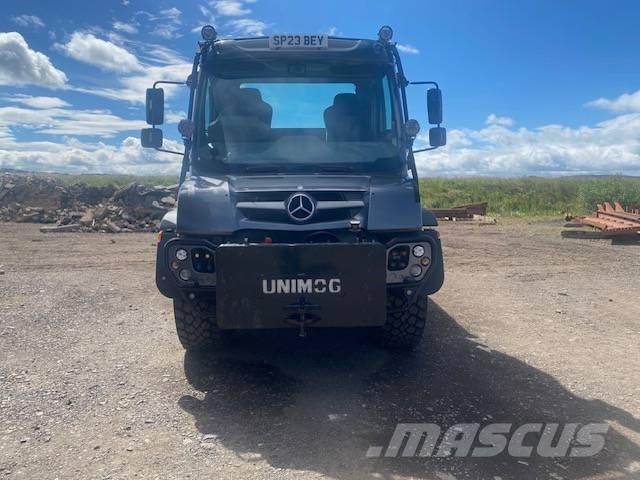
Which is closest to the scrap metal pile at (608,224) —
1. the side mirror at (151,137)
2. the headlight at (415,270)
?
the headlight at (415,270)

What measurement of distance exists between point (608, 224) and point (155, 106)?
13626mm

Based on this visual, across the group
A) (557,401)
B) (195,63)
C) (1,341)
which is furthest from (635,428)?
Result: (1,341)

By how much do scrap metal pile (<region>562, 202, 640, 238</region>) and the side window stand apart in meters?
10.7

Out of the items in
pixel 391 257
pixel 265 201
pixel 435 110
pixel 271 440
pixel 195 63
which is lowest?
pixel 271 440

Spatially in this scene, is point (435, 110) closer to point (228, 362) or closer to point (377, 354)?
point (377, 354)

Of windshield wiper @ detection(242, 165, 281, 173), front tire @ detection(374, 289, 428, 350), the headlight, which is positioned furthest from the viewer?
front tire @ detection(374, 289, 428, 350)

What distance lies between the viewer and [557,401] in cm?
435

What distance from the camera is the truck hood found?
169 inches

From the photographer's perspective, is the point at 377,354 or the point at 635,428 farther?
the point at 377,354

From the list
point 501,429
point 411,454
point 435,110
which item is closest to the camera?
point 411,454

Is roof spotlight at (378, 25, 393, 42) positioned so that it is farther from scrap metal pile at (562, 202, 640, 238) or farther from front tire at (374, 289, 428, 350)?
scrap metal pile at (562, 202, 640, 238)

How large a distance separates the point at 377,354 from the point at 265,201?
188 centimetres

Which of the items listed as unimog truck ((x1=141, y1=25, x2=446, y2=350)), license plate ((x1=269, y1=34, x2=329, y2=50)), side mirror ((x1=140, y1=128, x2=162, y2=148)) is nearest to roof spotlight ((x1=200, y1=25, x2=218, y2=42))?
unimog truck ((x1=141, y1=25, x2=446, y2=350))

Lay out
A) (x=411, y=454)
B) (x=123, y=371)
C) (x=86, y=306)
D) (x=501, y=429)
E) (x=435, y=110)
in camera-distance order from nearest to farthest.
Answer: (x=411, y=454) < (x=501, y=429) < (x=123, y=371) < (x=435, y=110) < (x=86, y=306)
